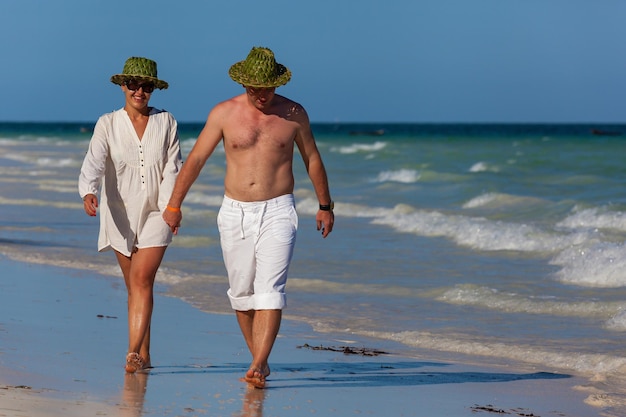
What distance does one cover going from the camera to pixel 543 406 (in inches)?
229

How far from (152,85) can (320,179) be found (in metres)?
1.01

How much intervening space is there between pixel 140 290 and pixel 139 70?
1.15 meters

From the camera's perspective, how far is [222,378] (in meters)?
6.09

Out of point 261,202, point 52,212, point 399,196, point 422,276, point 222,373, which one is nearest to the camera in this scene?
point 261,202

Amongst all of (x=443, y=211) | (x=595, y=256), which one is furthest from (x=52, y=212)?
(x=595, y=256)

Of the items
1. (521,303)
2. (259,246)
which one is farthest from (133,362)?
(521,303)

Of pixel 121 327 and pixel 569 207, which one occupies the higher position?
pixel 569 207

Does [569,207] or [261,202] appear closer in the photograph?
[261,202]

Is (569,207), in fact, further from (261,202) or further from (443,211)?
(261,202)

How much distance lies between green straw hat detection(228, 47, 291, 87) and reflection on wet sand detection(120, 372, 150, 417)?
5.19ft

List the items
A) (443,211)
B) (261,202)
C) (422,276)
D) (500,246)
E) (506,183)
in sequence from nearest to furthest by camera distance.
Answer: (261,202) < (422,276) < (500,246) < (443,211) < (506,183)

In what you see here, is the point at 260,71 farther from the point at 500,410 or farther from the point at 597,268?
the point at 597,268

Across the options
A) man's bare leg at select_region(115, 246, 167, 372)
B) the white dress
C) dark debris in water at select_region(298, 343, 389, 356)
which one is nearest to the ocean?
dark debris in water at select_region(298, 343, 389, 356)

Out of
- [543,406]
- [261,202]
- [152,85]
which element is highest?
[152,85]
